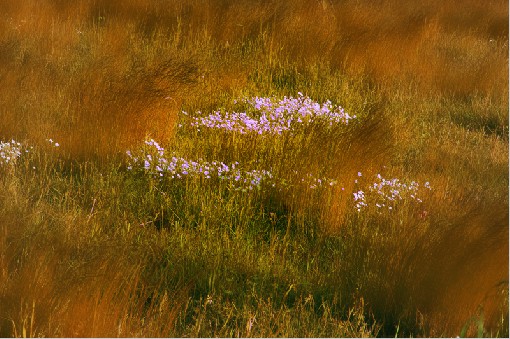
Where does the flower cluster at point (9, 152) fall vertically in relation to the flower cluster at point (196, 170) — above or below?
below

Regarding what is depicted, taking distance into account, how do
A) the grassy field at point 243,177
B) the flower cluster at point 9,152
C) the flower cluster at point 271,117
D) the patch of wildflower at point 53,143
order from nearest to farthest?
the grassy field at point 243,177
the flower cluster at point 9,152
the patch of wildflower at point 53,143
the flower cluster at point 271,117

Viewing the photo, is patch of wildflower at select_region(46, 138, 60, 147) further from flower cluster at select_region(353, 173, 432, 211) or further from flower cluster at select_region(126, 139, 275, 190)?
flower cluster at select_region(353, 173, 432, 211)

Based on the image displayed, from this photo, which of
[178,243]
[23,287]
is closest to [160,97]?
[178,243]

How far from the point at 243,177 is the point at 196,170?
260 millimetres

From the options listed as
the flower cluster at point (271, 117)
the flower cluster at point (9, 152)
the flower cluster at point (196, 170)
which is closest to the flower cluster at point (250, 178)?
the flower cluster at point (196, 170)

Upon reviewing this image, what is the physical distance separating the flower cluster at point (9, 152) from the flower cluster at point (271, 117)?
1.04m

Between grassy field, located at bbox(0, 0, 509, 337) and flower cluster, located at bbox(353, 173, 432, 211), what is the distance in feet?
0.07

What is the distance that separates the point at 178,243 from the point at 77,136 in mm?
1219

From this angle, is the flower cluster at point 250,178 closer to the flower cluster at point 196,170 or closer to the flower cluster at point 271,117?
the flower cluster at point 196,170

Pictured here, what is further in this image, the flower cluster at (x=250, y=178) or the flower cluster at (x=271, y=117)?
the flower cluster at (x=271, y=117)

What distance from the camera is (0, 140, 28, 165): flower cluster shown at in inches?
154

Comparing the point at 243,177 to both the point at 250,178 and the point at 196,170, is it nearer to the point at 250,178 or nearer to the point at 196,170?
the point at 250,178

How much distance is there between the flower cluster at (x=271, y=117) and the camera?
178 inches

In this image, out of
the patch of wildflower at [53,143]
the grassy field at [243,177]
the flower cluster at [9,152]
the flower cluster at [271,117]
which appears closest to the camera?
Answer: the grassy field at [243,177]
